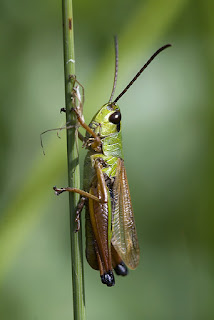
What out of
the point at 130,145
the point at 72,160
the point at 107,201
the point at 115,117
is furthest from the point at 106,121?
the point at 130,145

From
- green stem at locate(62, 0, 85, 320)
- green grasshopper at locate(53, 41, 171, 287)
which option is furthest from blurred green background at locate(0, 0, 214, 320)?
green stem at locate(62, 0, 85, 320)

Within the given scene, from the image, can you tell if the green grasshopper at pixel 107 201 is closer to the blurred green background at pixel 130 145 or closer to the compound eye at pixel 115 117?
the compound eye at pixel 115 117

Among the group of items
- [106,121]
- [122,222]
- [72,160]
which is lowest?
[122,222]

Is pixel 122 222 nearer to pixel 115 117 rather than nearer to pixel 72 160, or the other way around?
pixel 115 117

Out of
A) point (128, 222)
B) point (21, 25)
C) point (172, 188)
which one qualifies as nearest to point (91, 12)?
point (21, 25)

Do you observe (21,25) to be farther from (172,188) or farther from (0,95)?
(172,188)

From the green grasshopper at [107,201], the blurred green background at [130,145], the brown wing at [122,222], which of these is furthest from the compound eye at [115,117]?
the blurred green background at [130,145]
